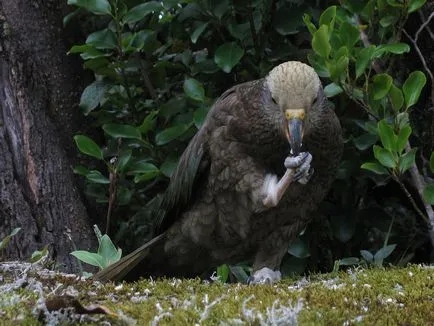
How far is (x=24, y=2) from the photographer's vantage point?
3650mm

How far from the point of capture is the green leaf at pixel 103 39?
346 cm

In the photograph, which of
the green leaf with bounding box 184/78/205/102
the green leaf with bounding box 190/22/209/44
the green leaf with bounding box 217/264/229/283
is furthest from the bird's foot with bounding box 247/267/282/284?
the green leaf with bounding box 190/22/209/44

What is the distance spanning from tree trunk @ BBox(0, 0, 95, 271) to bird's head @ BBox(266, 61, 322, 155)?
4.03ft

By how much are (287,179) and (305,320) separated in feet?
3.80

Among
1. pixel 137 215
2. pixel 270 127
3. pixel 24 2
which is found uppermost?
pixel 24 2

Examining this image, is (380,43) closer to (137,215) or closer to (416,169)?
(416,169)

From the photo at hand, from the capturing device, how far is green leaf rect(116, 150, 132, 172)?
11.4 ft

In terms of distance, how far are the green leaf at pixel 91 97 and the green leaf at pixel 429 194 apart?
1.57m

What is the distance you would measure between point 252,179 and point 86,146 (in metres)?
0.87

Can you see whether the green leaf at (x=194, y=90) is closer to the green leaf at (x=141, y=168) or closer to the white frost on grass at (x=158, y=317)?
the green leaf at (x=141, y=168)

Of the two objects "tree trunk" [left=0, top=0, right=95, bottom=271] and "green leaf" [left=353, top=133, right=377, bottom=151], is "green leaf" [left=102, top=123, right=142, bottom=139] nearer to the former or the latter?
"tree trunk" [left=0, top=0, right=95, bottom=271]

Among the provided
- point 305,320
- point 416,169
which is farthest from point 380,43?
point 305,320

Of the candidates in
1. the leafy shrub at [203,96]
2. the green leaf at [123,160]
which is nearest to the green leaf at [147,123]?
the leafy shrub at [203,96]

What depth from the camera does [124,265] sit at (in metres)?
3.10
